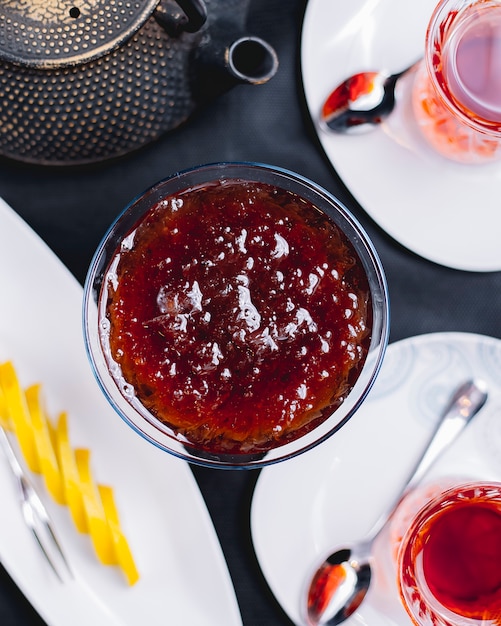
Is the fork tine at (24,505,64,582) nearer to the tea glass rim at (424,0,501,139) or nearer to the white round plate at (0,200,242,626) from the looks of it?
the white round plate at (0,200,242,626)

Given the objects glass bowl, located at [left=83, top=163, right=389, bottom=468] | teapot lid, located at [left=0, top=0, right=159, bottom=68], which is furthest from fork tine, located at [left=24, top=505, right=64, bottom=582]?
teapot lid, located at [left=0, top=0, right=159, bottom=68]

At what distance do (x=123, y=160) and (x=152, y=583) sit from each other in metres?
0.64

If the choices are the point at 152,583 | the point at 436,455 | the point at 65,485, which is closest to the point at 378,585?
the point at 436,455

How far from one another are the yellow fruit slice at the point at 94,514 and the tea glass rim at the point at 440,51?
28.4 inches

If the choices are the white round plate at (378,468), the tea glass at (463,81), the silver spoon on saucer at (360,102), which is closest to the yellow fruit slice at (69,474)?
the white round plate at (378,468)

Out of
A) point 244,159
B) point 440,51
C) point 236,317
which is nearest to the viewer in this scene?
point 236,317

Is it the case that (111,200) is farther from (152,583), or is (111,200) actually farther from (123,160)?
(152,583)

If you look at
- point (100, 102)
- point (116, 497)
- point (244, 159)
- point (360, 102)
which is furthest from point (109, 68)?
point (116, 497)

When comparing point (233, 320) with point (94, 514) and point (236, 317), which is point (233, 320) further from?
point (94, 514)

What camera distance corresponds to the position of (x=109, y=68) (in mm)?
951

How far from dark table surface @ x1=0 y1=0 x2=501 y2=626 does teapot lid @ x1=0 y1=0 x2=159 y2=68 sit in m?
0.21

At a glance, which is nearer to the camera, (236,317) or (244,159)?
(236,317)

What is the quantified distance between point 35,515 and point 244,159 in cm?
62

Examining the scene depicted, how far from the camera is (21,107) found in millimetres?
979
